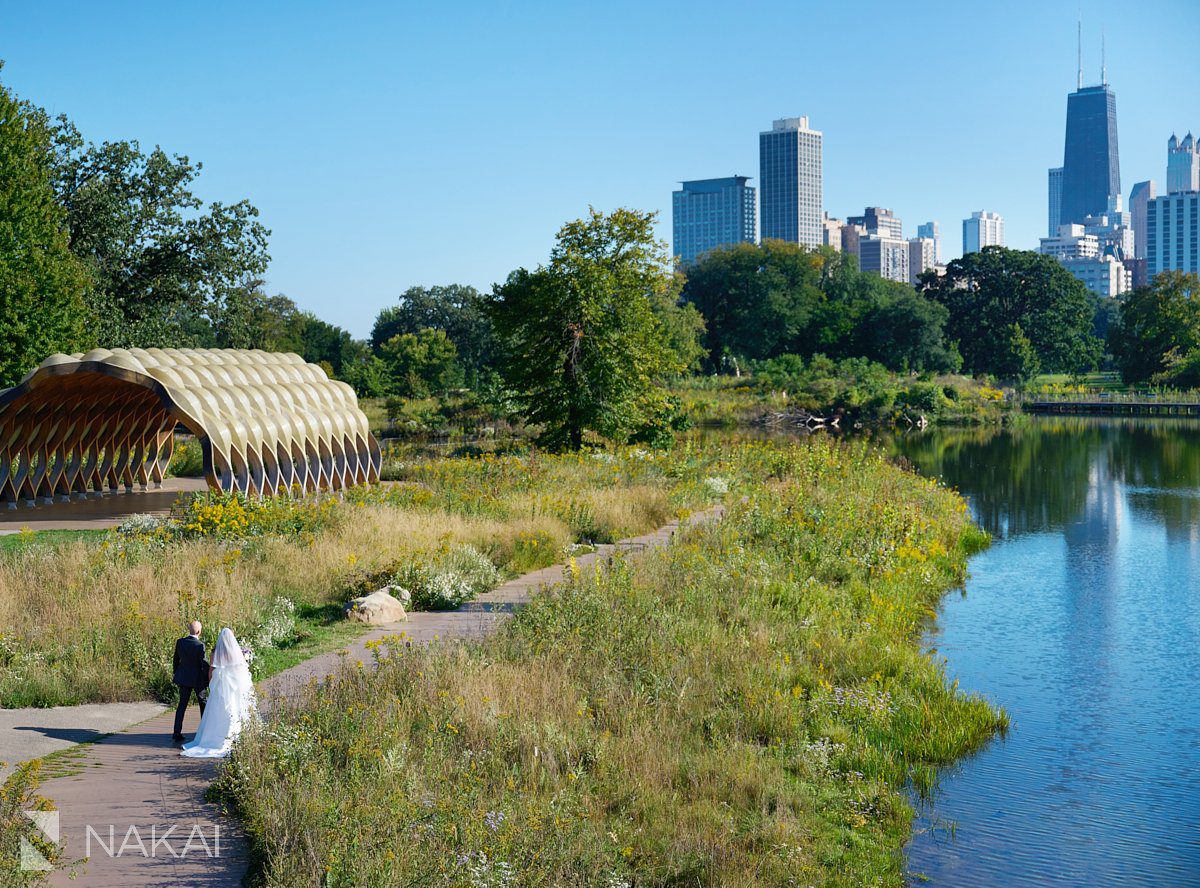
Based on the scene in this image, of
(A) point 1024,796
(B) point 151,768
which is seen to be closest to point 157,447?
(B) point 151,768

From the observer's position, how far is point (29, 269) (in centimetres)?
3059

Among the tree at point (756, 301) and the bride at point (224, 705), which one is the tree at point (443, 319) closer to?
the tree at point (756, 301)

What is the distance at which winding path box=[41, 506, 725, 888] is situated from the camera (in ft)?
23.2

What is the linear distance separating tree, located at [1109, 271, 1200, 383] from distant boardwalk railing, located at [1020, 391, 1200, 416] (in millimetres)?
5261

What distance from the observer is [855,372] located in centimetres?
7094

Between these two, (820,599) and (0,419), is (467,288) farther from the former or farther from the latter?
(820,599)

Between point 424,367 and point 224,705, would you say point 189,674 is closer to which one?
point 224,705

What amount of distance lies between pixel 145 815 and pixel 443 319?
276ft

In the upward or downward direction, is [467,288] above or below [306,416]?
above

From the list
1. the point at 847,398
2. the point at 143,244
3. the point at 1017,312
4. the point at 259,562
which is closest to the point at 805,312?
the point at 1017,312

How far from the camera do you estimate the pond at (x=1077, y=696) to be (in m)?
9.34

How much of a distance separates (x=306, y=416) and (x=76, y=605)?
13.0 m
